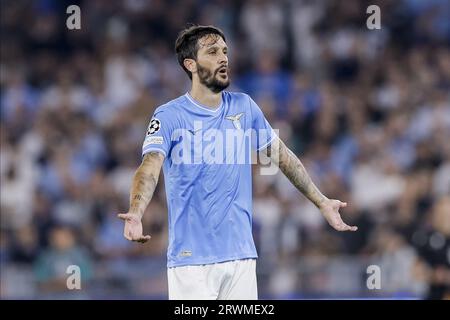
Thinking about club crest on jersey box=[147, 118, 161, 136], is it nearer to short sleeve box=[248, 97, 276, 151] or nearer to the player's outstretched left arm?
short sleeve box=[248, 97, 276, 151]

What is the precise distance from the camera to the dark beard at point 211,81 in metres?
7.12

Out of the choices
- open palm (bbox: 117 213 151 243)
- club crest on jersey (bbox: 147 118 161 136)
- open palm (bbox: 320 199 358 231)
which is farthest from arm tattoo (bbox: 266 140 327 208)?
open palm (bbox: 117 213 151 243)

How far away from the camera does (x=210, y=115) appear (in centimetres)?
709

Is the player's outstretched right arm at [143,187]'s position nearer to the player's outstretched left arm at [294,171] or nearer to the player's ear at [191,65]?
the player's ear at [191,65]

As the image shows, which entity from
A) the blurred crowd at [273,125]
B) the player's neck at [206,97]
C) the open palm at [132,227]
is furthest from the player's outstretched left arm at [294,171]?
the blurred crowd at [273,125]

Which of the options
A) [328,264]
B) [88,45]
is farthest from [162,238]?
[88,45]

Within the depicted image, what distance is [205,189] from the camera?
6.95 m

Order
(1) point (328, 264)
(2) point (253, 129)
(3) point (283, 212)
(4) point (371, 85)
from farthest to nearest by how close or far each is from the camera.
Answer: (4) point (371, 85)
(3) point (283, 212)
(1) point (328, 264)
(2) point (253, 129)

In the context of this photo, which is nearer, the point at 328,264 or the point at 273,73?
the point at 328,264

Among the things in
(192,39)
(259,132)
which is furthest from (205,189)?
(192,39)
